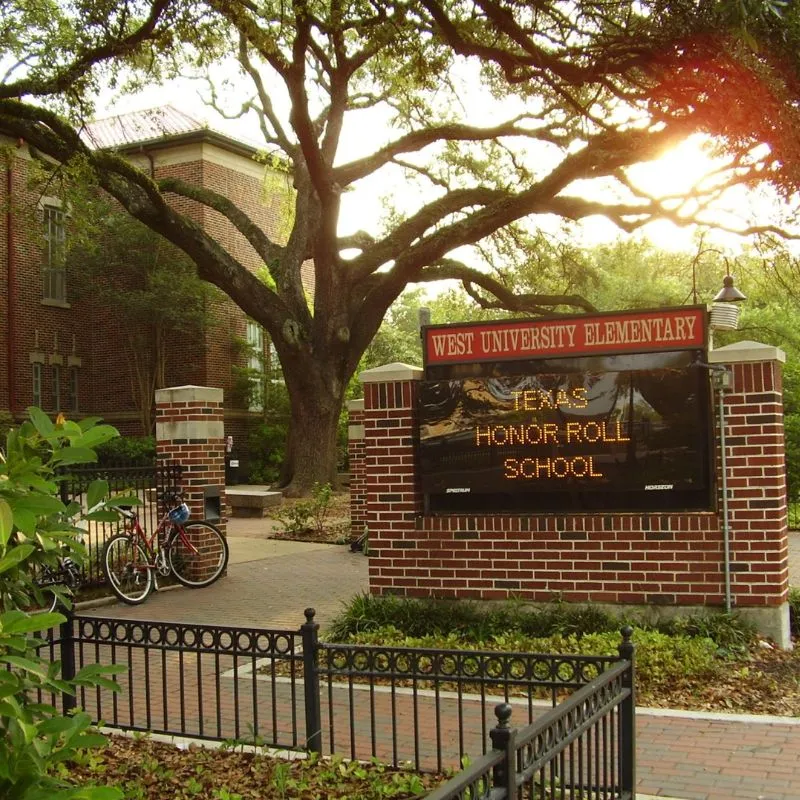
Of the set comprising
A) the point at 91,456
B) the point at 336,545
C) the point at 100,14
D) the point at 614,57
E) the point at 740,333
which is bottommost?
the point at 336,545

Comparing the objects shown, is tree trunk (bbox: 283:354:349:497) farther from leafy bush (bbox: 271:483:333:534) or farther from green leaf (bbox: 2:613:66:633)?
green leaf (bbox: 2:613:66:633)

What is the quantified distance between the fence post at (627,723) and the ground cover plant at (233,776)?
1001mm

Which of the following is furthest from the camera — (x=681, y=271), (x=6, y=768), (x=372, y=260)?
(x=681, y=271)

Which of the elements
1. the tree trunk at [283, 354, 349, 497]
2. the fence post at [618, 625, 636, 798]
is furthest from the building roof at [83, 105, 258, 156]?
the fence post at [618, 625, 636, 798]

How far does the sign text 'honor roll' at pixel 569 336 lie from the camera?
8.55 meters

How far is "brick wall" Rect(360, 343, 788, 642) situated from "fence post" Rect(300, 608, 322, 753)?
3.91 metres

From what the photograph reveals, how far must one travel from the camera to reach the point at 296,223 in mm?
26094

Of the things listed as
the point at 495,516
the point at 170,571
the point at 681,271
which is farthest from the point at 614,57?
the point at 681,271

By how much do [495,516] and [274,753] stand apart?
4.00 m

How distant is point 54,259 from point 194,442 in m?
19.2

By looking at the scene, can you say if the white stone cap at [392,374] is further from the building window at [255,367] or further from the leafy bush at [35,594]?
the building window at [255,367]

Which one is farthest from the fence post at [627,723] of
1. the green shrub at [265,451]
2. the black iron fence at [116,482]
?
the green shrub at [265,451]

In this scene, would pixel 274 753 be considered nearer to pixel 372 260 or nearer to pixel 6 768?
pixel 6 768

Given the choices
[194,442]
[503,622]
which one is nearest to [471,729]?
[503,622]
